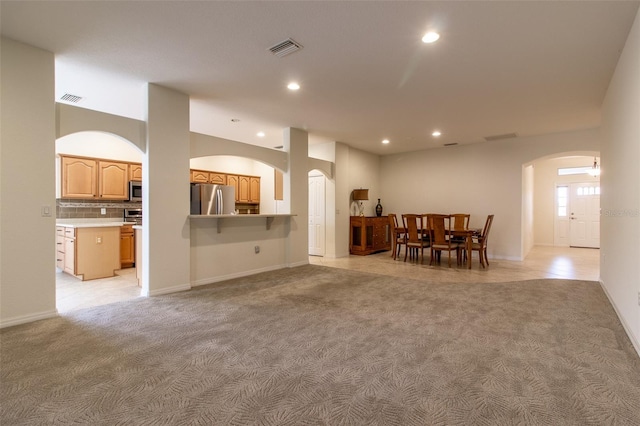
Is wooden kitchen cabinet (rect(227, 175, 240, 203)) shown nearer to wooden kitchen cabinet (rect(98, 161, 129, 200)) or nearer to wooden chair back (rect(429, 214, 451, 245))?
wooden kitchen cabinet (rect(98, 161, 129, 200))

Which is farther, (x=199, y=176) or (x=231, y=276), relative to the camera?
(x=199, y=176)

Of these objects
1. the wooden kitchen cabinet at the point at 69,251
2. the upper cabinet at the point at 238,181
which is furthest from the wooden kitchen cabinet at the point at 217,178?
the wooden kitchen cabinet at the point at 69,251

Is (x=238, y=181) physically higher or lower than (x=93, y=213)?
higher

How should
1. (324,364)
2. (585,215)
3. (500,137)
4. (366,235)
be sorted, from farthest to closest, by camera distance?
(585,215)
(366,235)
(500,137)
(324,364)

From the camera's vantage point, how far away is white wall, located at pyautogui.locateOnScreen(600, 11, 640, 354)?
2539 millimetres

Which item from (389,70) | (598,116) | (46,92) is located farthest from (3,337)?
(598,116)

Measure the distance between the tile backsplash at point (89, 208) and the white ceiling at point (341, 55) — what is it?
2.09 meters

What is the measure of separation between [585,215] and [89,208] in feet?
42.5

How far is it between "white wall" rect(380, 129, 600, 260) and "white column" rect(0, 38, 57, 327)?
295 inches

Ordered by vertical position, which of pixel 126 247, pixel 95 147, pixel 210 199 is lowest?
pixel 126 247

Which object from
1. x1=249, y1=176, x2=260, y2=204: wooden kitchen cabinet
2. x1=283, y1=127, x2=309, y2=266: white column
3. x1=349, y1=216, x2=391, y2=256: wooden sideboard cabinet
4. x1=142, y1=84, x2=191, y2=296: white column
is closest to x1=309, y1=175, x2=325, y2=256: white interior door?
x1=349, y1=216, x2=391, y2=256: wooden sideboard cabinet

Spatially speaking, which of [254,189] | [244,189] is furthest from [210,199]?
[254,189]

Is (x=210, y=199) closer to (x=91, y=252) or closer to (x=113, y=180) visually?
(x=91, y=252)

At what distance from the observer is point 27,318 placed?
3031mm
